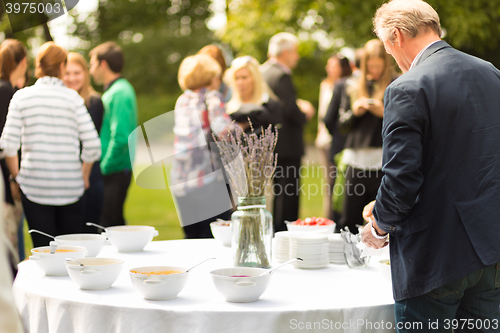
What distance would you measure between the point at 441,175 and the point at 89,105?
3.32 metres

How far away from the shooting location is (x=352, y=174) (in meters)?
4.12

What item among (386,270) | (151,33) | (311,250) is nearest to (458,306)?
(386,270)

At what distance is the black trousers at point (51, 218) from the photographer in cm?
343

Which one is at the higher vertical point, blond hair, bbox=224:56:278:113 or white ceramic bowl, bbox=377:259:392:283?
blond hair, bbox=224:56:278:113

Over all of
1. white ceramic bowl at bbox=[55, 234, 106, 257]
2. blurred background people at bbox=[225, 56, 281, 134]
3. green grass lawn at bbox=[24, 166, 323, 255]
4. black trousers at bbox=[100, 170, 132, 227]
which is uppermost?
blurred background people at bbox=[225, 56, 281, 134]

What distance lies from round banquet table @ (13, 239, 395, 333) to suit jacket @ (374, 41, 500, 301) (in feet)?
0.60

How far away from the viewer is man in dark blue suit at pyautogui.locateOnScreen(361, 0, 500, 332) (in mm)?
1665

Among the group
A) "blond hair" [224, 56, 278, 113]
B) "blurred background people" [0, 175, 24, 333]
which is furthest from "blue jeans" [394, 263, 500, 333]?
"blond hair" [224, 56, 278, 113]

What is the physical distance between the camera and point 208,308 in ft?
5.44

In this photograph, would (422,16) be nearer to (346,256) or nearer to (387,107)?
(387,107)

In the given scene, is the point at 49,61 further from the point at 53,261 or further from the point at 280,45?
the point at 280,45

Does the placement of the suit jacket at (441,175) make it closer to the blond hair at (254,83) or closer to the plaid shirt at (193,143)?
the plaid shirt at (193,143)

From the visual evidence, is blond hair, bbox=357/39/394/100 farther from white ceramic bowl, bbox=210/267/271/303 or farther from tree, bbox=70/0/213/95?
tree, bbox=70/0/213/95

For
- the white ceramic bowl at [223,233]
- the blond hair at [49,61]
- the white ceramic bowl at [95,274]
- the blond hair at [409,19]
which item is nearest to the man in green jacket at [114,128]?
the blond hair at [49,61]
